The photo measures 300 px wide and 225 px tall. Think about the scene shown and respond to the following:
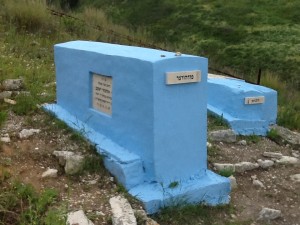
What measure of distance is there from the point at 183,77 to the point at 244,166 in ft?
6.20

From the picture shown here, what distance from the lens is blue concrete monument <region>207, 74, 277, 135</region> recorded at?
711 centimetres

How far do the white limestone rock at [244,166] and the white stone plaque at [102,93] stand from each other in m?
1.75

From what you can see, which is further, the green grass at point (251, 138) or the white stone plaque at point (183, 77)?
the green grass at point (251, 138)

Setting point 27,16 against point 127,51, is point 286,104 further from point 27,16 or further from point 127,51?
point 127,51

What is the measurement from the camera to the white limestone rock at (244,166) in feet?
18.4

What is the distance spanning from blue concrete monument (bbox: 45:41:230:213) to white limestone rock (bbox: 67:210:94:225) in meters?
0.64

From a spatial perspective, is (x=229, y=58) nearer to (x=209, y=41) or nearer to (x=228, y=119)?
(x=209, y=41)

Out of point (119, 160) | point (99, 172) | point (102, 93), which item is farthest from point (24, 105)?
point (119, 160)

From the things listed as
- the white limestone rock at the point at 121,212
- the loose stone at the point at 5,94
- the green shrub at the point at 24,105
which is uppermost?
the loose stone at the point at 5,94

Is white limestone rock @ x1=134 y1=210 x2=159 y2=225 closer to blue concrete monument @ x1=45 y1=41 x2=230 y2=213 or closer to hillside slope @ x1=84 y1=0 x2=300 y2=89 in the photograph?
blue concrete monument @ x1=45 y1=41 x2=230 y2=213

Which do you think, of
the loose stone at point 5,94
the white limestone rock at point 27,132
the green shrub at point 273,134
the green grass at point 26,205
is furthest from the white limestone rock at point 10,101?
the green shrub at point 273,134

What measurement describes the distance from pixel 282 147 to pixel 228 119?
866 millimetres

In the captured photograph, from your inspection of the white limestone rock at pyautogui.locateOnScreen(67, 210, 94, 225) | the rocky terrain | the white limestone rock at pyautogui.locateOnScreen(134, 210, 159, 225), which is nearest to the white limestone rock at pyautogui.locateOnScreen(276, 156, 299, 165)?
the rocky terrain

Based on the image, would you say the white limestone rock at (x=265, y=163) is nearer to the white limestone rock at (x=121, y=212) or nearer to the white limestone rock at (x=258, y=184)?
the white limestone rock at (x=258, y=184)
